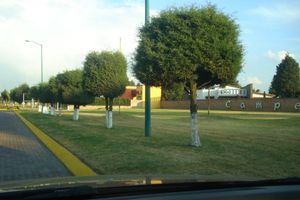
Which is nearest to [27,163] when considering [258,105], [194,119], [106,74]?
[194,119]

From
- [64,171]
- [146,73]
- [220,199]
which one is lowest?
[64,171]

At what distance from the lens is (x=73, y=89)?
38406 millimetres

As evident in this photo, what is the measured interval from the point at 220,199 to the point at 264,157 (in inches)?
385

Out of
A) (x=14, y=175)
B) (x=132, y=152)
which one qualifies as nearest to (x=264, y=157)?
(x=132, y=152)

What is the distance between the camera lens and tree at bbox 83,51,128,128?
26.8m

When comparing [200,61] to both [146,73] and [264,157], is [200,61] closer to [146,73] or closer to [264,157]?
[146,73]

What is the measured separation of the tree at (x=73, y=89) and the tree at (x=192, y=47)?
21.8 meters

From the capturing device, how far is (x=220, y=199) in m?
2.92

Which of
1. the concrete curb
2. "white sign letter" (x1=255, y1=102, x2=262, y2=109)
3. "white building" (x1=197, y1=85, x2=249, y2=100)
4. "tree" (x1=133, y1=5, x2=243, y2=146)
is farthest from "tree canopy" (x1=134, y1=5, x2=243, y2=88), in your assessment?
"white building" (x1=197, y1=85, x2=249, y2=100)

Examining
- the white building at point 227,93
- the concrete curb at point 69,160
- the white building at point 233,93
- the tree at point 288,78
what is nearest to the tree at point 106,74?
the concrete curb at point 69,160

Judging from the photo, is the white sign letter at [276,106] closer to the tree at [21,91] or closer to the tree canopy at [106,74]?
the tree canopy at [106,74]

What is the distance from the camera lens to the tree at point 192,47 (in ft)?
47.5

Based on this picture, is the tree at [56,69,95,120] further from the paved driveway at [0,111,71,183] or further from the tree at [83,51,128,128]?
the paved driveway at [0,111,71,183]

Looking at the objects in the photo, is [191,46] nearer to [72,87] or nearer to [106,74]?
[106,74]
